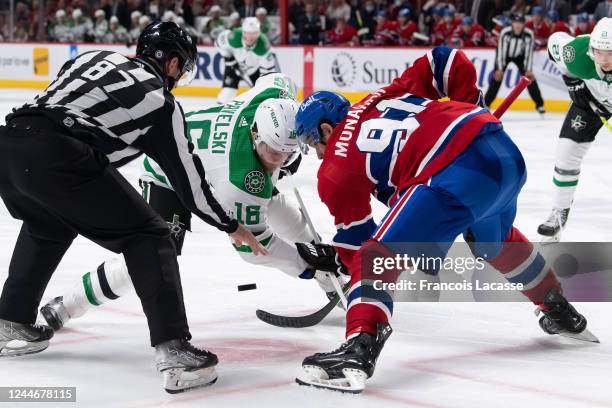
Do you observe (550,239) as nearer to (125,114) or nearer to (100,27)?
(125,114)

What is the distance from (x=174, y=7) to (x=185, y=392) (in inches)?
547

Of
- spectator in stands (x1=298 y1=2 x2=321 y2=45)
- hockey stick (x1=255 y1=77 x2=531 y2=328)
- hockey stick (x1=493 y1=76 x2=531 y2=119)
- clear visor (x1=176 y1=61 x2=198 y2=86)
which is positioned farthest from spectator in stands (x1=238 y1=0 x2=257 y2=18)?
clear visor (x1=176 y1=61 x2=198 y2=86)

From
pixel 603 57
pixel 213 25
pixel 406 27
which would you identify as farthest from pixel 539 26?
pixel 603 57

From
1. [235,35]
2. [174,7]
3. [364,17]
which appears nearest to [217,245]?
[235,35]

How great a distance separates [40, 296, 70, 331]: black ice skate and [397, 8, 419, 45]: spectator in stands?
1113 centimetres

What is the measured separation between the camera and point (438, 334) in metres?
3.71

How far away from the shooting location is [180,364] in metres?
2.93

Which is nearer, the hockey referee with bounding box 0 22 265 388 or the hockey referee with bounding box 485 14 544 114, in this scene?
the hockey referee with bounding box 0 22 265 388

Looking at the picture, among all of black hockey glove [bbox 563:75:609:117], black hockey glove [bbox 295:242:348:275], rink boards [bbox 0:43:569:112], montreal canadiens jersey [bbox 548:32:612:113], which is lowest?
rink boards [bbox 0:43:569:112]

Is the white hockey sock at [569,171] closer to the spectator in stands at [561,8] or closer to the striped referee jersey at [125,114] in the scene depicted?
the striped referee jersey at [125,114]

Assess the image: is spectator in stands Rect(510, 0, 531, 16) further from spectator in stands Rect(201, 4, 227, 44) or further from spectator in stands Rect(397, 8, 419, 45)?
spectator in stands Rect(201, 4, 227, 44)

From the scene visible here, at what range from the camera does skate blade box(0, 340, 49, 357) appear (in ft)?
10.9

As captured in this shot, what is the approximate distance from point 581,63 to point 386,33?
925cm

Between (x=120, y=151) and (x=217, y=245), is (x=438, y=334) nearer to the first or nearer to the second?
(x=120, y=151)
